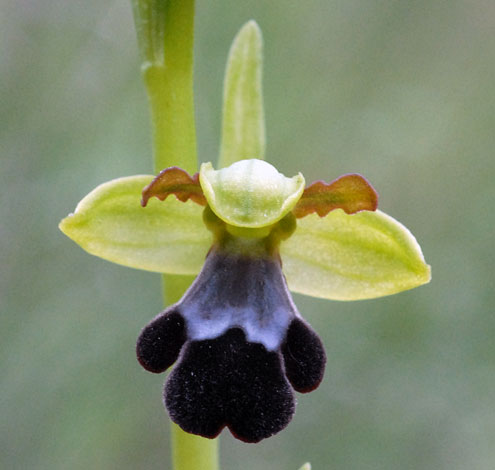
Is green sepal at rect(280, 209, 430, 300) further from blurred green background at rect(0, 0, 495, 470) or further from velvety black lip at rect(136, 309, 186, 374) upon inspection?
blurred green background at rect(0, 0, 495, 470)

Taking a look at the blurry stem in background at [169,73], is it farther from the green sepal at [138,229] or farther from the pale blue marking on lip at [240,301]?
the pale blue marking on lip at [240,301]

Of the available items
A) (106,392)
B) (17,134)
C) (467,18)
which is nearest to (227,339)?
(106,392)

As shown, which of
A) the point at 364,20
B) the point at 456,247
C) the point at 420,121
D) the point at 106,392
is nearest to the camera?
the point at 106,392

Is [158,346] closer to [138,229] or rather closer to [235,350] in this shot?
[235,350]

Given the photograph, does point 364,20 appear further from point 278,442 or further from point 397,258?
point 397,258

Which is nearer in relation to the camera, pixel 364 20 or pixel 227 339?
pixel 227 339

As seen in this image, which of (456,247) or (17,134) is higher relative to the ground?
(17,134)

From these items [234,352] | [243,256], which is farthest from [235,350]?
[243,256]
